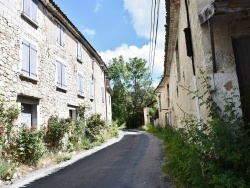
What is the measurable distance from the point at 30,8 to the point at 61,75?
3799mm

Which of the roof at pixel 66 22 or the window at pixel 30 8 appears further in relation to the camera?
the roof at pixel 66 22

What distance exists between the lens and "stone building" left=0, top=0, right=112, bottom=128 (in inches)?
334

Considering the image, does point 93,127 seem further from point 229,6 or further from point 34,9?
point 229,6

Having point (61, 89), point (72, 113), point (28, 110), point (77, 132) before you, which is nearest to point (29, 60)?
point (28, 110)

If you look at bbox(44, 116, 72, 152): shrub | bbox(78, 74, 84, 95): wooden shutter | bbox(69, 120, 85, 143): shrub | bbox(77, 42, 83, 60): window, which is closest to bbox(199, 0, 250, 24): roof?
bbox(44, 116, 72, 152): shrub

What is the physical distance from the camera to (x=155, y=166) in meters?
7.45

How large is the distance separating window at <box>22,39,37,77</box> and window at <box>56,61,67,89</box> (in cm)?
221

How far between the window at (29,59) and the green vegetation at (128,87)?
3388 cm

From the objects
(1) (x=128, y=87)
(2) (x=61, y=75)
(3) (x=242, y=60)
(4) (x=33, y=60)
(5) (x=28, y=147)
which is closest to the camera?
(3) (x=242, y=60)

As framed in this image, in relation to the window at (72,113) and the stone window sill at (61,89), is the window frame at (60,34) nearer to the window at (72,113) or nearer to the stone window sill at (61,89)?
the stone window sill at (61,89)

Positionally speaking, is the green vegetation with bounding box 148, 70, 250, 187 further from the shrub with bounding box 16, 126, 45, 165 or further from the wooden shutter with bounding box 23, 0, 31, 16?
the wooden shutter with bounding box 23, 0, 31, 16

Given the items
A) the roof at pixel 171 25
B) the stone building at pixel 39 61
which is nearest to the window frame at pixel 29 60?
the stone building at pixel 39 61

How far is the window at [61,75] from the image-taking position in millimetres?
12336

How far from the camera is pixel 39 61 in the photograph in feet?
34.7
